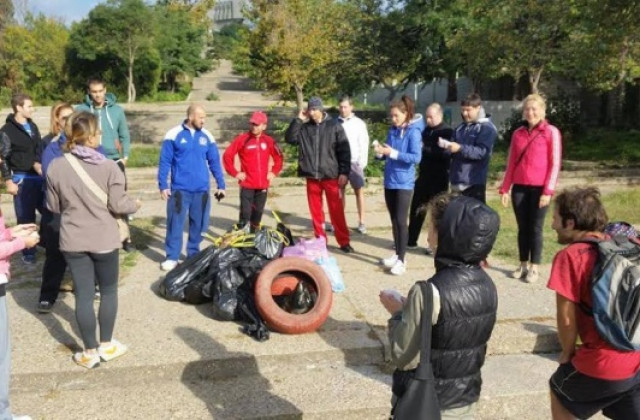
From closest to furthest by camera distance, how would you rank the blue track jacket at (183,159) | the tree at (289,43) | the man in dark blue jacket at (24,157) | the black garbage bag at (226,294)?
1. the black garbage bag at (226,294)
2. the blue track jacket at (183,159)
3. the man in dark blue jacket at (24,157)
4. the tree at (289,43)

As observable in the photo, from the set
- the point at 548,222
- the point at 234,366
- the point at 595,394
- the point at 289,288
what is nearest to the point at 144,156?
the point at 548,222

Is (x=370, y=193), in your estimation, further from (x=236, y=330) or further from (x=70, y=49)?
(x=70, y=49)

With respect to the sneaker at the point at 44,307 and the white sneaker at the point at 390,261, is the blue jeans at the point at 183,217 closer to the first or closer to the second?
the sneaker at the point at 44,307

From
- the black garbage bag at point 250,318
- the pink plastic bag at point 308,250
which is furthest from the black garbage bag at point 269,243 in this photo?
the black garbage bag at point 250,318

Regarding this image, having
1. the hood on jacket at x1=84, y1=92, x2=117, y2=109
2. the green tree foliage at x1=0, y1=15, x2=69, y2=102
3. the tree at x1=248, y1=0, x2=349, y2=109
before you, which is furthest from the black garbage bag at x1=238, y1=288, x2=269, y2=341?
the green tree foliage at x1=0, y1=15, x2=69, y2=102

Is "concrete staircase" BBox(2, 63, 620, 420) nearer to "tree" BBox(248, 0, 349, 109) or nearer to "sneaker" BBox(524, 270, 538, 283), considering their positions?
"sneaker" BBox(524, 270, 538, 283)

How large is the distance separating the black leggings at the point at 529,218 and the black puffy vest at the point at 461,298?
3385mm

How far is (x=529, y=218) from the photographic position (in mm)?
5703

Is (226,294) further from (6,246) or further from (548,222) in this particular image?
(548,222)

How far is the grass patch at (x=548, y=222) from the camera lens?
6.88 m

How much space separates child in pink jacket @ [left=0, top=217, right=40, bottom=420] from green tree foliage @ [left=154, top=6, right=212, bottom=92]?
26.3m

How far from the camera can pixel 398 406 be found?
2297mm

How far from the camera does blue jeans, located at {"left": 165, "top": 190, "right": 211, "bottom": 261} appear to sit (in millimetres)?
6012

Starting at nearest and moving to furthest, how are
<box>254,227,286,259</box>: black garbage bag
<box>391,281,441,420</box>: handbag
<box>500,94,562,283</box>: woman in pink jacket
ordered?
<box>391,281,441,420</box>: handbag < <box>254,227,286,259</box>: black garbage bag < <box>500,94,562,283</box>: woman in pink jacket
